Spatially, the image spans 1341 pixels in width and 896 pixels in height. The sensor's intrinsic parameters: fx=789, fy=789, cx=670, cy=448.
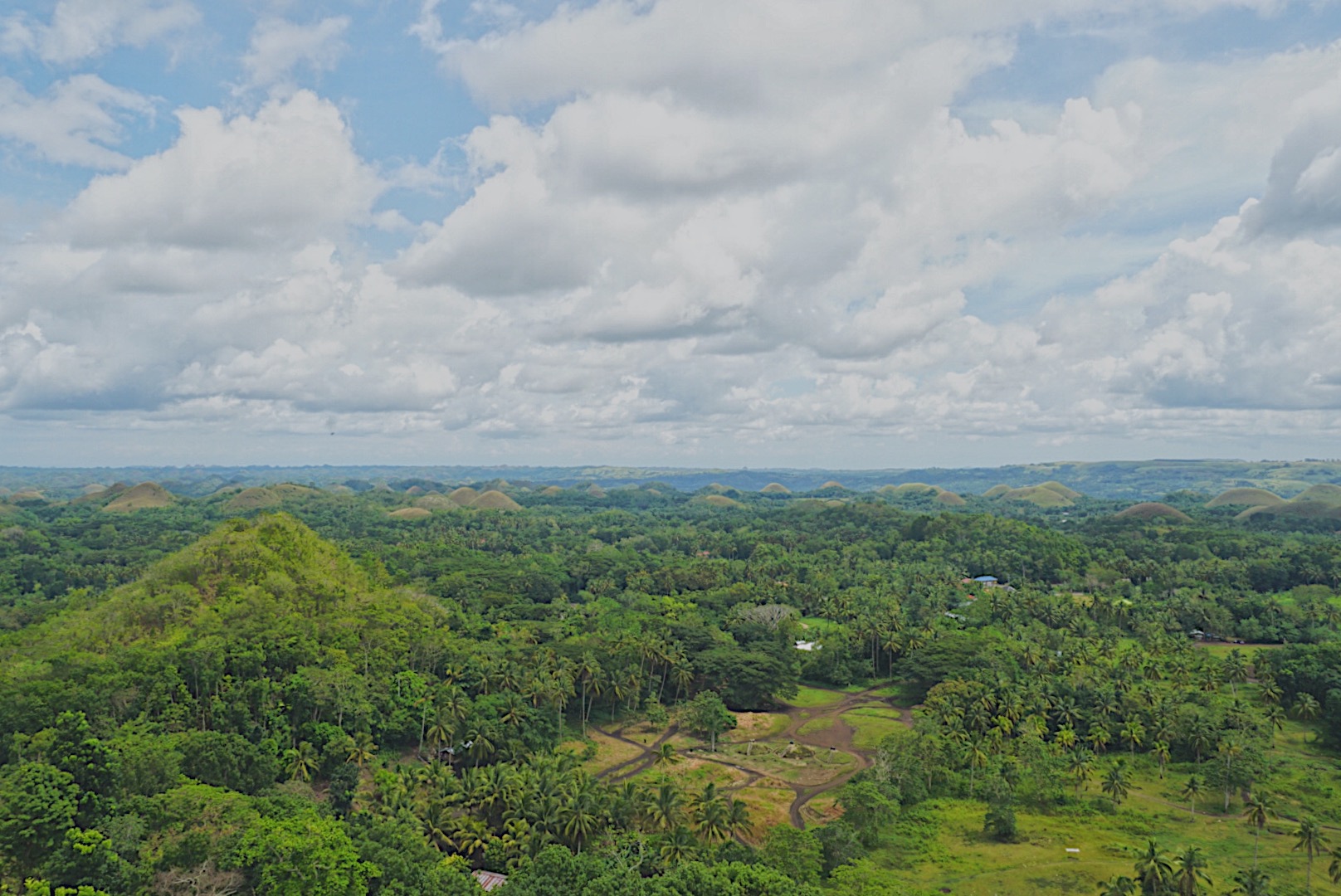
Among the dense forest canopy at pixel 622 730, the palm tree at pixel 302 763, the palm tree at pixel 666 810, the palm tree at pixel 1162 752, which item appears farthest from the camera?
the palm tree at pixel 1162 752

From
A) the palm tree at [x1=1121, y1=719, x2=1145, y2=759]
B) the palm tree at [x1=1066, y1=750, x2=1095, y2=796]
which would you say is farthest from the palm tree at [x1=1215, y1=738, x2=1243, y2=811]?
the palm tree at [x1=1066, y1=750, x2=1095, y2=796]

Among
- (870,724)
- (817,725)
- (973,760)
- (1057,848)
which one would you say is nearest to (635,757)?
(817,725)

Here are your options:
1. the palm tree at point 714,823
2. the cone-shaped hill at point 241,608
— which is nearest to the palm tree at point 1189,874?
the palm tree at point 714,823

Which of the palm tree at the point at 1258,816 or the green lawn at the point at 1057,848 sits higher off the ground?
the palm tree at the point at 1258,816

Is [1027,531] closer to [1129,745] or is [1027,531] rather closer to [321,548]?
[1129,745]

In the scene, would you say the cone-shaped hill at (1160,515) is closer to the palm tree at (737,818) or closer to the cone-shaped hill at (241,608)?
the palm tree at (737,818)

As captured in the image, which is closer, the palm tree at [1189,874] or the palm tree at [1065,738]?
the palm tree at [1189,874]

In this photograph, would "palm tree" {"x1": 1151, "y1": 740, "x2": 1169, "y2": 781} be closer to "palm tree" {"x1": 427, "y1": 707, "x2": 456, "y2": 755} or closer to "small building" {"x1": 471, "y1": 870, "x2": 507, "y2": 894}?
"small building" {"x1": 471, "y1": 870, "x2": 507, "y2": 894}
